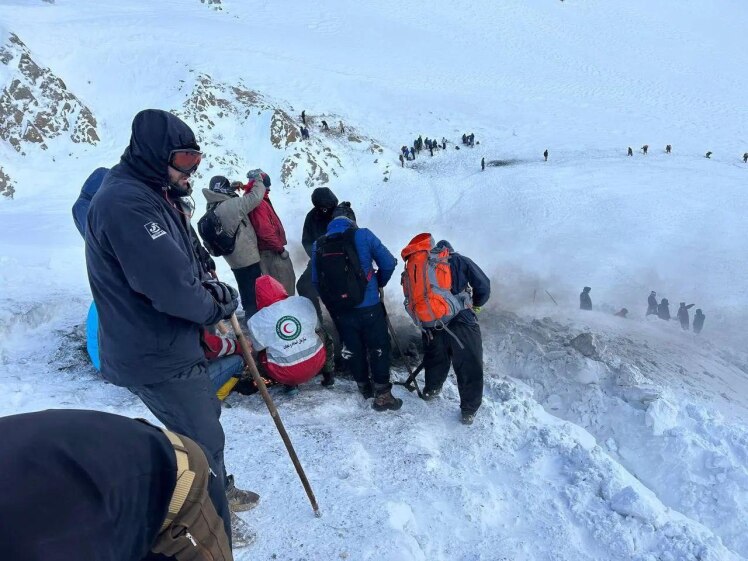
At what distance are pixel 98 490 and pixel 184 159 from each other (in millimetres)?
1839

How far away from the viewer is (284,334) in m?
4.42

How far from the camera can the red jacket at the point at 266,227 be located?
5.73 m

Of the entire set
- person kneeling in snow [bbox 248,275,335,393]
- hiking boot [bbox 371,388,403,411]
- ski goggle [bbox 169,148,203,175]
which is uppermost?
ski goggle [bbox 169,148,203,175]

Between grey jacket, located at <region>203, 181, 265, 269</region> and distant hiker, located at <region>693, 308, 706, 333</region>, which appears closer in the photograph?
grey jacket, located at <region>203, 181, 265, 269</region>

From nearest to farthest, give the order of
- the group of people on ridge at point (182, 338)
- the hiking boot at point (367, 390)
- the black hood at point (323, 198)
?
the group of people on ridge at point (182, 338) < the hiking boot at point (367, 390) < the black hood at point (323, 198)

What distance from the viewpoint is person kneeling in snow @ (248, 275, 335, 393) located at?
443 centimetres

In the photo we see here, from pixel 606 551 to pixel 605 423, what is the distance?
94.0 inches

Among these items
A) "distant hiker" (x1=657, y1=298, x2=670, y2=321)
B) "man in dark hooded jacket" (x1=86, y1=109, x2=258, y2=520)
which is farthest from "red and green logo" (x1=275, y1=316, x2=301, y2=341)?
"distant hiker" (x1=657, y1=298, x2=670, y2=321)

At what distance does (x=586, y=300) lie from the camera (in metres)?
9.65

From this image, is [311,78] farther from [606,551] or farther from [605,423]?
[606,551]

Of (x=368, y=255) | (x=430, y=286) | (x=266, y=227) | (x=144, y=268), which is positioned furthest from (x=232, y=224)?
(x=144, y=268)

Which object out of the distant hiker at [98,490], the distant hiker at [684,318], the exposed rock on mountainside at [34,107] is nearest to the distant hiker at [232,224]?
the distant hiker at [98,490]

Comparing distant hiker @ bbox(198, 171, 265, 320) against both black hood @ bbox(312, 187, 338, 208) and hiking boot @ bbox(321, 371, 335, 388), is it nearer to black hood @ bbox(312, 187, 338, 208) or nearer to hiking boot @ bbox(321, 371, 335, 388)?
black hood @ bbox(312, 187, 338, 208)

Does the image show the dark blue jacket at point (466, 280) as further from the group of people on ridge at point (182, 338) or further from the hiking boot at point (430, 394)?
the hiking boot at point (430, 394)
